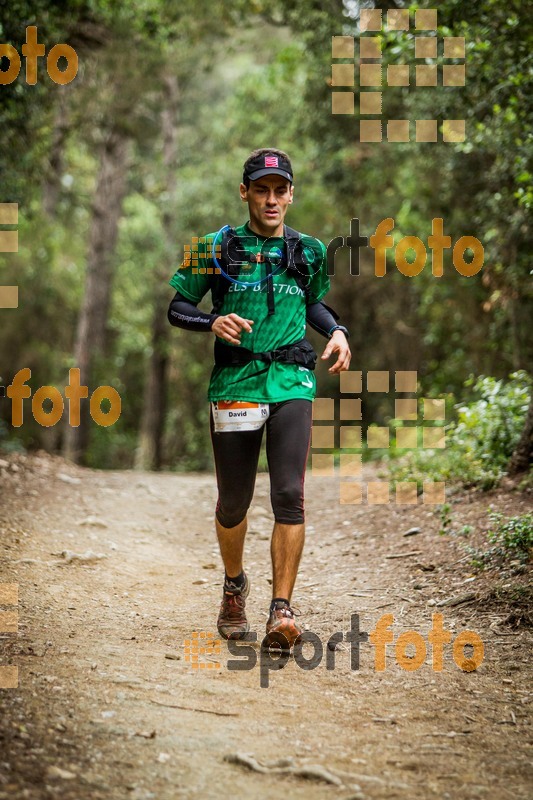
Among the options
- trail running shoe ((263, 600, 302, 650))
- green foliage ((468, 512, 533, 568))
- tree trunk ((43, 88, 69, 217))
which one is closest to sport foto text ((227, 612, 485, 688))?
trail running shoe ((263, 600, 302, 650))

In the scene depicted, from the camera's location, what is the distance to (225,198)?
2038cm

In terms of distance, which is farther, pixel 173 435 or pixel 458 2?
pixel 173 435

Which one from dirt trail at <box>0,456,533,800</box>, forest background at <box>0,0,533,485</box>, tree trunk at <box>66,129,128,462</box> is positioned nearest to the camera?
dirt trail at <box>0,456,533,800</box>

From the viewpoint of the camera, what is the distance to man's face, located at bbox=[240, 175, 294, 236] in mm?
4617

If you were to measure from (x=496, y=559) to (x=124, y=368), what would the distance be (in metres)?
22.4

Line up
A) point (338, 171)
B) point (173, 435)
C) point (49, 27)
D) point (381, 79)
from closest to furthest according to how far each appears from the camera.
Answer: point (49, 27) < point (381, 79) < point (338, 171) < point (173, 435)

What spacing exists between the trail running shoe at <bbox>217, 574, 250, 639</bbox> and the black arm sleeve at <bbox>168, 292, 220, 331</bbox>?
1.45 m

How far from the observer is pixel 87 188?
90.8 ft

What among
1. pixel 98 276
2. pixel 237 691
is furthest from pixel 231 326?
pixel 98 276

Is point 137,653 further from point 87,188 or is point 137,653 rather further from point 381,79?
point 87,188

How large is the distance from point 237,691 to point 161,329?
19086 mm

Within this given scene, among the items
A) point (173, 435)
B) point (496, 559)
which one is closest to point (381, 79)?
point (496, 559)

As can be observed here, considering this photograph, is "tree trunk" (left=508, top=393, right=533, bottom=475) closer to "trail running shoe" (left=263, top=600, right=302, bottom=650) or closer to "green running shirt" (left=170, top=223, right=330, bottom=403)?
"green running shirt" (left=170, top=223, right=330, bottom=403)

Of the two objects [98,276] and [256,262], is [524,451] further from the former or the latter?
[98,276]
